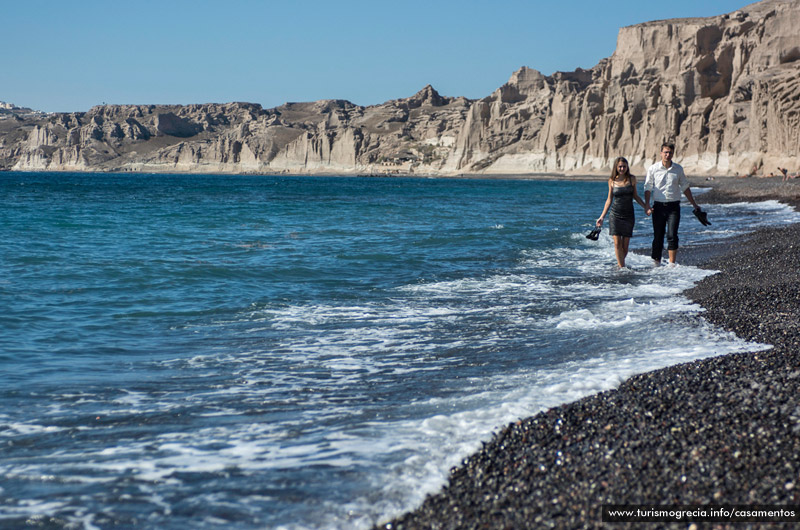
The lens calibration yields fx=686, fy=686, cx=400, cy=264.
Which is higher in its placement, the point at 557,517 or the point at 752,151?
the point at 752,151

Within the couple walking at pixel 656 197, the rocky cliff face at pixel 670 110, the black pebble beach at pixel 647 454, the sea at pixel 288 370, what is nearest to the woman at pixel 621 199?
the couple walking at pixel 656 197

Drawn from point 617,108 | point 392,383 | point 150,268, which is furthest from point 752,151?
point 392,383

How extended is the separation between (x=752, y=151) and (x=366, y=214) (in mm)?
51776

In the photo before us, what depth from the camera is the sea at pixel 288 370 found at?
4023 millimetres

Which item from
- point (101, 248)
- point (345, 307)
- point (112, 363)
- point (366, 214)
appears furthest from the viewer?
point (366, 214)

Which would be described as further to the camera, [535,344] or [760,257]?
[760,257]

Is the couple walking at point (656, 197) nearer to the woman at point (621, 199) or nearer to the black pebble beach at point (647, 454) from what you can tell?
the woman at point (621, 199)

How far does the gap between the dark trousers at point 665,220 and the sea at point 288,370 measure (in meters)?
0.54

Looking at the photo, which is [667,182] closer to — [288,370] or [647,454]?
[288,370]

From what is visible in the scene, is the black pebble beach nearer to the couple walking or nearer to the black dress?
the couple walking

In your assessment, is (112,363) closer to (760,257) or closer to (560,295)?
(560,295)

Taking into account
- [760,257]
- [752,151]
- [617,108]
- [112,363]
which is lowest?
[112,363]

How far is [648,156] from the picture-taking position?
112312 mm

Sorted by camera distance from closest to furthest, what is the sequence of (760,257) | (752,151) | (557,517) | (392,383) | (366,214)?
(557,517) < (392,383) < (760,257) < (366,214) < (752,151)
